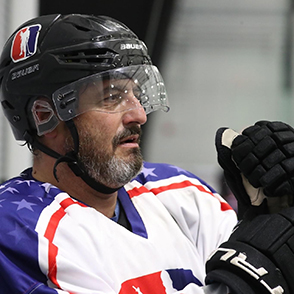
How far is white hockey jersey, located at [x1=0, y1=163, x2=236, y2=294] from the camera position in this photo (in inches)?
50.9

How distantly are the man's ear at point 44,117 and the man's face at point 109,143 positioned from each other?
74 millimetres

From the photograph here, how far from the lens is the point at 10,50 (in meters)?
1.63

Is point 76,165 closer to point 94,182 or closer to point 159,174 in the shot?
point 94,182

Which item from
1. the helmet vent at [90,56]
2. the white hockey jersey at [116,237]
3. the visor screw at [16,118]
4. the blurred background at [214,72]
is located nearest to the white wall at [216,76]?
the blurred background at [214,72]

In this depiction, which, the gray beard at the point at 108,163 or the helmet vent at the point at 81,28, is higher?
the helmet vent at the point at 81,28

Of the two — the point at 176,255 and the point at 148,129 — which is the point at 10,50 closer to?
the point at 176,255

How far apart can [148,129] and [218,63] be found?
1.28 metres

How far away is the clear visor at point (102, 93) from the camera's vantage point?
59.9 inches

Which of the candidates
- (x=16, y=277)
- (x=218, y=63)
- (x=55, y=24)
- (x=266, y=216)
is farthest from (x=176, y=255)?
(x=218, y=63)

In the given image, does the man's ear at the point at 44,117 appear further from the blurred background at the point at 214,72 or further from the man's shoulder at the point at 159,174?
the blurred background at the point at 214,72

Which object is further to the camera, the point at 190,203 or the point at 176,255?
the point at 190,203

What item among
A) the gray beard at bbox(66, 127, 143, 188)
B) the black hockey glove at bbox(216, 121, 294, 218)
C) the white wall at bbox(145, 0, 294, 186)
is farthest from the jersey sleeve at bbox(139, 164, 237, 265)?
the white wall at bbox(145, 0, 294, 186)

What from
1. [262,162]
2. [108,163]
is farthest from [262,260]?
[108,163]

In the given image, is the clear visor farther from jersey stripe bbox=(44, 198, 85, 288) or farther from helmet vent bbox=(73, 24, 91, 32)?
jersey stripe bbox=(44, 198, 85, 288)
